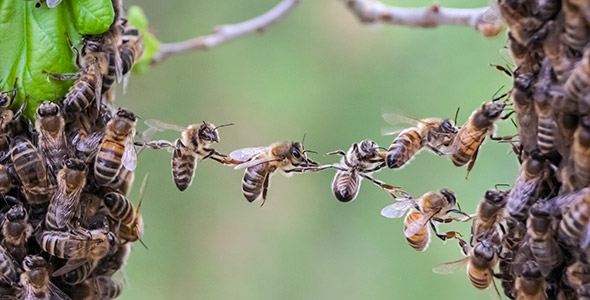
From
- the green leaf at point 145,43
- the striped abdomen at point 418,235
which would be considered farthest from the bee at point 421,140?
the green leaf at point 145,43

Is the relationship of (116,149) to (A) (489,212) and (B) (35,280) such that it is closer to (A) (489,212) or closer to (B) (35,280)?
(B) (35,280)

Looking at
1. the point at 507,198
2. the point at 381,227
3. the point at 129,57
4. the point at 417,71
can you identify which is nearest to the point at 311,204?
the point at 381,227

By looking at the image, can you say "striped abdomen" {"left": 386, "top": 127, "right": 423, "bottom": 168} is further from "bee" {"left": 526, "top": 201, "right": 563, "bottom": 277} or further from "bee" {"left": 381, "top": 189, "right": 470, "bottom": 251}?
"bee" {"left": 526, "top": 201, "right": 563, "bottom": 277}

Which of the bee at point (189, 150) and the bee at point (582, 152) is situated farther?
the bee at point (189, 150)

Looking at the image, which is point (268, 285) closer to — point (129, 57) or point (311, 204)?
point (311, 204)

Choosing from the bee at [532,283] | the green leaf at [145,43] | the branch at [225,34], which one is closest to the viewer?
the bee at [532,283]

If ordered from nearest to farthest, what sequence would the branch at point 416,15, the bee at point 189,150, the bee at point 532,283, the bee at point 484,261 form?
the bee at point 532,283 → the bee at point 484,261 → the bee at point 189,150 → the branch at point 416,15

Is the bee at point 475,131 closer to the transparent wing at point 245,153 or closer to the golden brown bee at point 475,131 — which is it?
the golden brown bee at point 475,131

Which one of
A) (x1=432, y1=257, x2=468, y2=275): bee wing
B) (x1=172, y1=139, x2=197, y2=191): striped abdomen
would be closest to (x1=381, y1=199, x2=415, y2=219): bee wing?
(x1=432, y1=257, x2=468, y2=275): bee wing
